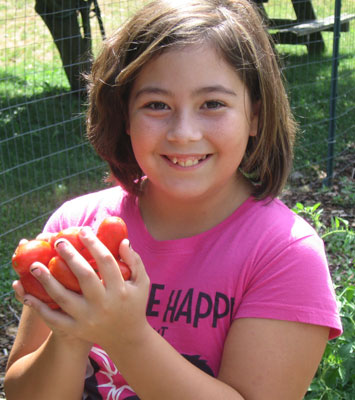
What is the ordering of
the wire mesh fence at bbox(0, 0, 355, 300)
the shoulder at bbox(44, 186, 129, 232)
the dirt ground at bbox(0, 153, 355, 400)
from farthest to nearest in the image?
the dirt ground at bbox(0, 153, 355, 400), the wire mesh fence at bbox(0, 0, 355, 300), the shoulder at bbox(44, 186, 129, 232)

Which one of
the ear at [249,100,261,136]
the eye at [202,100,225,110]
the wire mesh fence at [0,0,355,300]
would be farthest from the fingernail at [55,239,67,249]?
the wire mesh fence at [0,0,355,300]

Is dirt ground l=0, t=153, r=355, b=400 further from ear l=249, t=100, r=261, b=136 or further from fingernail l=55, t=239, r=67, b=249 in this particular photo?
fingernail l=55, t=239, r=67, b=249

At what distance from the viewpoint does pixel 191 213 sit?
6.16ft

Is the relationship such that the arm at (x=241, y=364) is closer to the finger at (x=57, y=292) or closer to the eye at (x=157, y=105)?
the finger at (x=57, y=292)

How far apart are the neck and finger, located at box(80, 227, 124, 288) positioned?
502 millimetres

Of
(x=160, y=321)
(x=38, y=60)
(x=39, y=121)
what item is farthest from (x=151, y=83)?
(x=38, y=60)

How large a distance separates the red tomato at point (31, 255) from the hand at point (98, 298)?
0.15 ft

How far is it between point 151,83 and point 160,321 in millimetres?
630

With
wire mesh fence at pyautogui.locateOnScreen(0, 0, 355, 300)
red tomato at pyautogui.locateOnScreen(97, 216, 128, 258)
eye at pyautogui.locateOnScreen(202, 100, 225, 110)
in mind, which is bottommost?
wire mesh fence at pyautogui.locateOnScreen(0, 0, 355, 300)

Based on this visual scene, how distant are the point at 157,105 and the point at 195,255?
1.37 feet

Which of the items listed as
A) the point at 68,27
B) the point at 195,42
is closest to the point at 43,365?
the point at 195,42

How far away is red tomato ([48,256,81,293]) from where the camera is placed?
1371 mm

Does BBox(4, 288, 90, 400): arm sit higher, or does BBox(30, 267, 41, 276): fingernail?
BBox(30, 267, 41, 276): fingernail

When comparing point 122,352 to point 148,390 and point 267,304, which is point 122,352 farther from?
point 267,304
